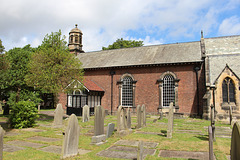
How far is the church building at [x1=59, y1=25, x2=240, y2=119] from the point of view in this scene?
62.8ft

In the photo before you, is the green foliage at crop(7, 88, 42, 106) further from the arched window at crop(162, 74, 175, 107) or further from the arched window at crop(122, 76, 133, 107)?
the arched window at crop(162, 74, 175, 107)

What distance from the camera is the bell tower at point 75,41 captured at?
31984mm

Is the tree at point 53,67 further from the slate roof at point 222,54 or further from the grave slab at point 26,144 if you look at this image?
the slate roof at point 222,54

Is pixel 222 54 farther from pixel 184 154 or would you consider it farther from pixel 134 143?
pixel 184 154

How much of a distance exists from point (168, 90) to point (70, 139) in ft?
57.1

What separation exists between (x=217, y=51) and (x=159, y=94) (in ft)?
28.1

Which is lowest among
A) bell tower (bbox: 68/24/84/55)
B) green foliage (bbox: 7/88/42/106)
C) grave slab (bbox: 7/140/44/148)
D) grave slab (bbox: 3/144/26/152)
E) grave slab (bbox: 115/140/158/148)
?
grave slab (bbox: 115/140/158/148)

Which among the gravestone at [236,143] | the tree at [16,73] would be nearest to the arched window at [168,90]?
the tree at [16,73]

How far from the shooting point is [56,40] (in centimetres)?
1619

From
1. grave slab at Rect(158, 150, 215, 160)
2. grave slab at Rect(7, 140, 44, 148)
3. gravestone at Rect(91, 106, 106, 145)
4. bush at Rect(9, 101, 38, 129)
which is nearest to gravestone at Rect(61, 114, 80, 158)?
gravestone at Rect(91, 106, 106, 145)

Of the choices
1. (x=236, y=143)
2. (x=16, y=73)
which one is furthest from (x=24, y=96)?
(x=236, y=143)

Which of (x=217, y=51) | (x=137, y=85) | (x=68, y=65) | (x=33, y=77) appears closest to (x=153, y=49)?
(x=137, y=85)

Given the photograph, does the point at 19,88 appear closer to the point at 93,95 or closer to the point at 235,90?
the point at 93,95

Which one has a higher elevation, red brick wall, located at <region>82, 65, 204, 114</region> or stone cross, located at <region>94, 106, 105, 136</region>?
red brick wall, located at <region>82, 65, 204, 114</region>
